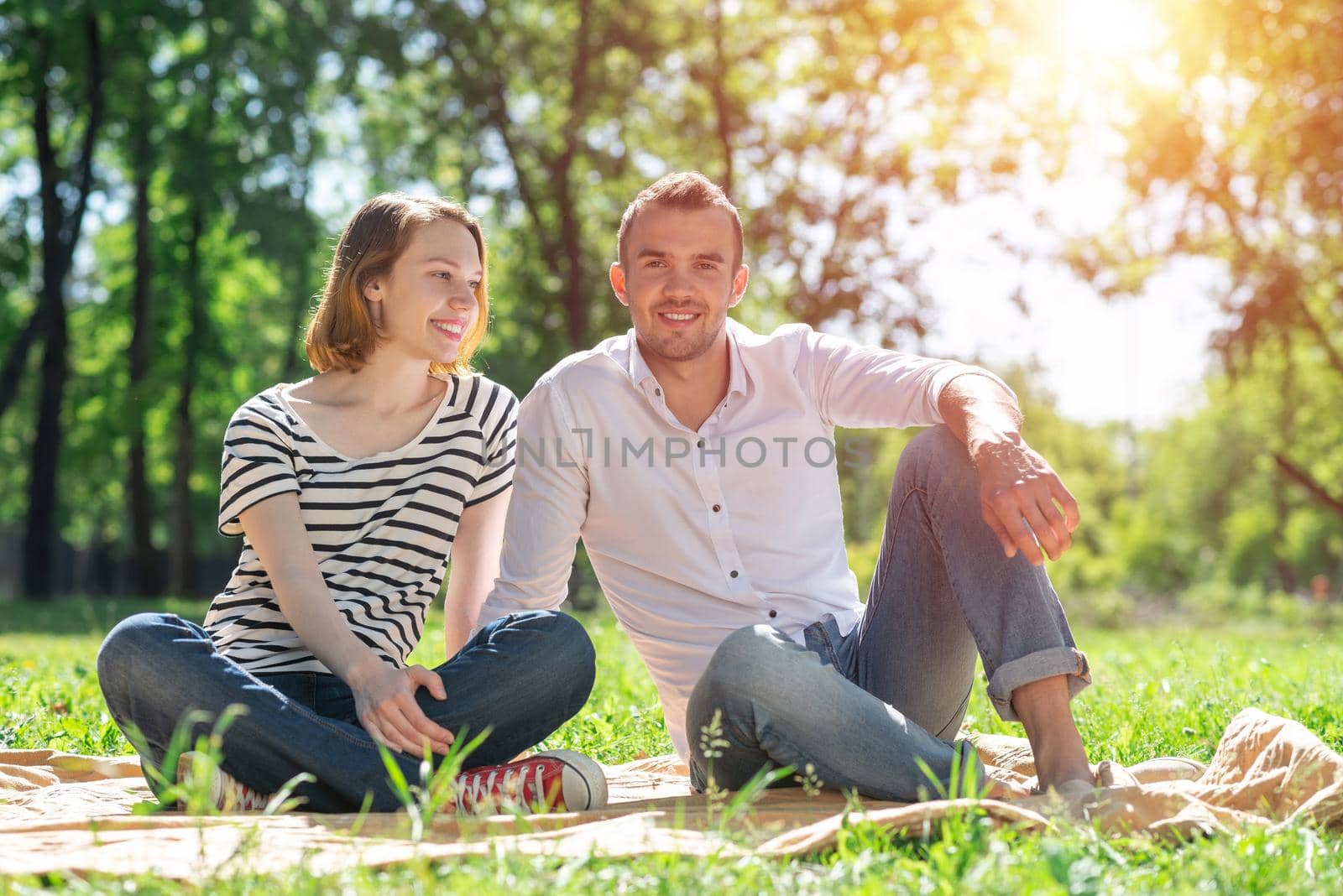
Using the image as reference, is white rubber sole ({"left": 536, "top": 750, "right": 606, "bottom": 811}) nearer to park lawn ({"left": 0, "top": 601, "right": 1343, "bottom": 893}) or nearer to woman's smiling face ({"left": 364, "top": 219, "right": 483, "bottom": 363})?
park lawn ({"left": 0, "top": 601, "right": 1343, "bottom": 893})

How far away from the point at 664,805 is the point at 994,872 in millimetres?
1068

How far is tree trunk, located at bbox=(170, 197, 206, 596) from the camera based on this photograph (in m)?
20.4

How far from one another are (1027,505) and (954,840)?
2.65ft

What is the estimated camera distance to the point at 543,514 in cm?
347

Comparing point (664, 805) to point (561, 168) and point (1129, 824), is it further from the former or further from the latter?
point (561, 168)

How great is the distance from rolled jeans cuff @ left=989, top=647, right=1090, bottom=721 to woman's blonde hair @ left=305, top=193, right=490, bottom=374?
1753mm

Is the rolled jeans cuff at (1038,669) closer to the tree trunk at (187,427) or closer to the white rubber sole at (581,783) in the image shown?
the white rubber sole at (581,783)

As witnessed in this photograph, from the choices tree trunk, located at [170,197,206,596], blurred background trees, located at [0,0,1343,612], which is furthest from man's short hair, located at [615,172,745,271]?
tree trunk, located at [170,197,206,596]

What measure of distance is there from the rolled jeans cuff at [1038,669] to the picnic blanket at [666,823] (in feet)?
0.83

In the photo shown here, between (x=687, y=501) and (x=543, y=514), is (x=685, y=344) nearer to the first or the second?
(x=687, y=501)

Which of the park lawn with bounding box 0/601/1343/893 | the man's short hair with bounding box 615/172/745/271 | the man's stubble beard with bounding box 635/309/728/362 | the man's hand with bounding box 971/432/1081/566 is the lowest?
the park lawn with bounding box 0/601/1343/893

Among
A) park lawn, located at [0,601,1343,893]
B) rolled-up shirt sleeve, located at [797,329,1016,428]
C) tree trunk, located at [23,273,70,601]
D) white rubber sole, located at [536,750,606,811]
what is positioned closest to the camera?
park lawn, located at [0,601,1343,893]

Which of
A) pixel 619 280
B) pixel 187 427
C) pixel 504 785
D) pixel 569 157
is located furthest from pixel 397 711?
pixel 187 427

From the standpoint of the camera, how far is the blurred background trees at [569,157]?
52.4 ft
